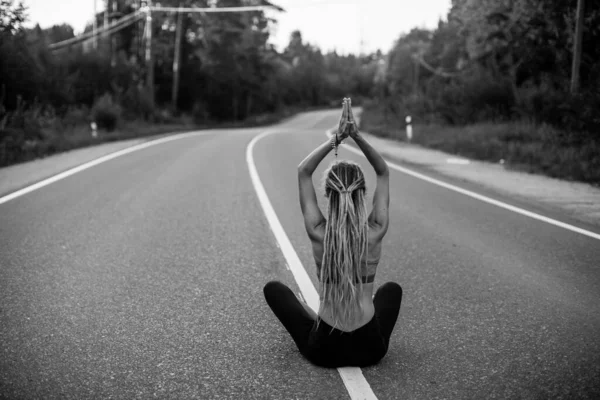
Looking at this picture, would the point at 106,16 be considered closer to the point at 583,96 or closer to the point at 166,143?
the point at 166,143

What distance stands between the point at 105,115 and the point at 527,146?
1999 centimetres

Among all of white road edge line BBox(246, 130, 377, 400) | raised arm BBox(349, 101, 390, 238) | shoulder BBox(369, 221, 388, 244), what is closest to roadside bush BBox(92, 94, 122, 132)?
white road edge line BBox(246, 130, 377, 400)

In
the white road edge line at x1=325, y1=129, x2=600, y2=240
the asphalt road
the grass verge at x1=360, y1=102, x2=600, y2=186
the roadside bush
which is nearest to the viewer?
the asphalt road

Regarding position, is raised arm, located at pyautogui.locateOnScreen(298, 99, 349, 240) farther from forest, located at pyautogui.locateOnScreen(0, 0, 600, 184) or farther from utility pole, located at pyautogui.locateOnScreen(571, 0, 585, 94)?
utility pole, located at pyautogui.locateOnScreen(571, 0, 585, 94)

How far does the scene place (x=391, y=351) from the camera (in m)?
4.11

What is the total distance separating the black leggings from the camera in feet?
12.0

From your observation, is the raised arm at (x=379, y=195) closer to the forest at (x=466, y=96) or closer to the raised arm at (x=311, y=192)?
the raised arm at (x=311, y=192)

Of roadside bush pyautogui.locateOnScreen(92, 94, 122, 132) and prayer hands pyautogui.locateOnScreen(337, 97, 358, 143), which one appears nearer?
prayer hands pyautogui.locateOnScreen(337, 97, 358, 143)

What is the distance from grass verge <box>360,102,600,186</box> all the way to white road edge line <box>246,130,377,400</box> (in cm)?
752

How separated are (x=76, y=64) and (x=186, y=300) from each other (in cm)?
3286

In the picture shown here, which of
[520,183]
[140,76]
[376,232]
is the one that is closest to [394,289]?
[376,232]

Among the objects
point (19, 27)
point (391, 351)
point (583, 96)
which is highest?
point (19, 27)

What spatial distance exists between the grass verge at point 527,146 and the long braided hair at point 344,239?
1077 cm

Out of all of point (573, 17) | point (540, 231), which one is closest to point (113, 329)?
point (540, 231)
